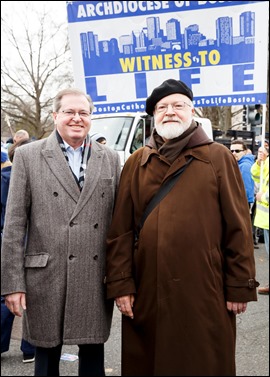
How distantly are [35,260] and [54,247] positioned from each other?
131 mm

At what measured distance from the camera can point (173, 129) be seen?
2.32 metres

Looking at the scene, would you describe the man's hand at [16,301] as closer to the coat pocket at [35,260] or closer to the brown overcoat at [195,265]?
the coat pocket at [35,260]

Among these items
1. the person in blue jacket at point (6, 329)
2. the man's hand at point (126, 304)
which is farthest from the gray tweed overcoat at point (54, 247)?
the person in blue jacket at point (6, 329)

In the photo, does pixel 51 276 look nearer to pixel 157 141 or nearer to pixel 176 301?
pixel 176 301

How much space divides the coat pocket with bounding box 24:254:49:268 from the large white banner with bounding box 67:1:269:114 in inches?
91.4

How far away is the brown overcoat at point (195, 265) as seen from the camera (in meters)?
2.15

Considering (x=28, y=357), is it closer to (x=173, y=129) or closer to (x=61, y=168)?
(x=61, y=168)

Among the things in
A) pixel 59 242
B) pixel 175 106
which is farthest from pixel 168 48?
pixel 59 242

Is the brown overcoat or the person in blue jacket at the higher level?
the brown overcoat

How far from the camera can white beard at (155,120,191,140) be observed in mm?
2316

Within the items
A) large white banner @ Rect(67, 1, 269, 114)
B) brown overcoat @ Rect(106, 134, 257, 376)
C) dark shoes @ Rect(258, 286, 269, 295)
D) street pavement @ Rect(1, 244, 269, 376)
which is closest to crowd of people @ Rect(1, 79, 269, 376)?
brown overcoat @ Rect(106, 134, 257, 376)

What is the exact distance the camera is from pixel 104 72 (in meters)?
4.20

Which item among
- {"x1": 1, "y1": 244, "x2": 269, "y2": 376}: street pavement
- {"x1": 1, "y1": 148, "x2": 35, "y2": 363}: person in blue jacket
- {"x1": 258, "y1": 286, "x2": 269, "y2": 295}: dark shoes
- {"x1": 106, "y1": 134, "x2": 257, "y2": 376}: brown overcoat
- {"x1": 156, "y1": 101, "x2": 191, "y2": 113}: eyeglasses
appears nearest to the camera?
{"x1": 106, "y1": 134, "x2": 257, "y2": 376}: brown overcoat

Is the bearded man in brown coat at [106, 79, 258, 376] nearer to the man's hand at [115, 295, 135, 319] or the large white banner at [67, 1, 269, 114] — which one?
the man's hand at [115, 295, 135, 319]
